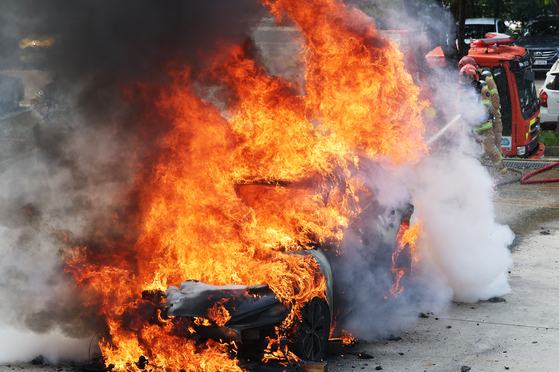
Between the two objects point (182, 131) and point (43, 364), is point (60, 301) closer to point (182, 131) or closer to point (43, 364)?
point (43, 364)

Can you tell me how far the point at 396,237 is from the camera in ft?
18.9

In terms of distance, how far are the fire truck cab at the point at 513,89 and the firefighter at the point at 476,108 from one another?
1.18m

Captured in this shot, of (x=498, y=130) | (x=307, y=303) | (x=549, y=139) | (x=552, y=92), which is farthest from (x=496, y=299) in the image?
(x=552, y=92)

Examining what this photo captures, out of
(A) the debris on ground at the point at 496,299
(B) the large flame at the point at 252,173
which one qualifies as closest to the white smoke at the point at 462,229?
(A) the debris on ground at the point at 496,299

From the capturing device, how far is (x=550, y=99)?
15.9m

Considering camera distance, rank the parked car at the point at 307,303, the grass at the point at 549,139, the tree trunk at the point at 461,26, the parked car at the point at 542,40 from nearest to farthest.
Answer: the parked car at the point at 307,303
the grass at the point at 549,139
the tree trunk at the point at 461,26
the parked car at the point at 542,40

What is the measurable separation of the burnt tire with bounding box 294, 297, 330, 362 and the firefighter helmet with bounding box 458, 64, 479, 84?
7.90 meters

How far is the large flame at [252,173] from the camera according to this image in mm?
4625

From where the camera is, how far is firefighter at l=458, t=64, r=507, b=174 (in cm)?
1127

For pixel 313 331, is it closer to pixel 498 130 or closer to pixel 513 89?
pixel 498 130

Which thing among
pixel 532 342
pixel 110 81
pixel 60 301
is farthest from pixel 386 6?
pixel 60 301

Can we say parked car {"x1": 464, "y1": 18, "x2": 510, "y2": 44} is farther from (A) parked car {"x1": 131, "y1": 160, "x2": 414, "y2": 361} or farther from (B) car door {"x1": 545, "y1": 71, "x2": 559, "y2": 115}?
(A) parked car {"x1": 131, "y1": 160, "x2": 414, "y2": 361}

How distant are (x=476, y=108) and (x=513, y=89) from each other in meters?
1.78

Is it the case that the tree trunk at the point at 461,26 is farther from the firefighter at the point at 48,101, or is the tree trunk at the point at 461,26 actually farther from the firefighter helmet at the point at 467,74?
the firefighter at the point at 48,101
